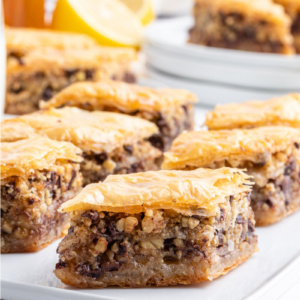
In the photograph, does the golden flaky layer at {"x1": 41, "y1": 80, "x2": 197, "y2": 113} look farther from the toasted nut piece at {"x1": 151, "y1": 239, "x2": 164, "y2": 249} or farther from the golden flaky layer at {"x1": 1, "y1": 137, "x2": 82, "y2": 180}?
the toasted nut piece at {"x1": 151, "y1": 239, "x2": 164, "y2": 249}

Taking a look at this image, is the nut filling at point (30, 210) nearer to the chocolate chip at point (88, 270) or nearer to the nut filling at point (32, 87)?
the chocolate chip at point (88, 270)

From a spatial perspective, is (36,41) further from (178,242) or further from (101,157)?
(178,242)

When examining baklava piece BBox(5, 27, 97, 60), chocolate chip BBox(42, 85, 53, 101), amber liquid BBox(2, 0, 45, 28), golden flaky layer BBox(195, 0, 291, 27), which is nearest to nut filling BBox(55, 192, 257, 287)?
chocolate chip BBox(42, 85, 53, 101)

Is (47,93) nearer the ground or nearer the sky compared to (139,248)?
nearer the ground

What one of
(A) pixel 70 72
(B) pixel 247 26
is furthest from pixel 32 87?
(B) pixel 247 26

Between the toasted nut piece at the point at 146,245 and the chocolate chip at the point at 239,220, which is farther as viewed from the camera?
the chocolate chip at the point at 239,220

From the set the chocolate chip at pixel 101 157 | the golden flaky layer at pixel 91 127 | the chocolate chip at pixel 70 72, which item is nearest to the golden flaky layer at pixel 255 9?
the chocolate chip at pixel 70 72
